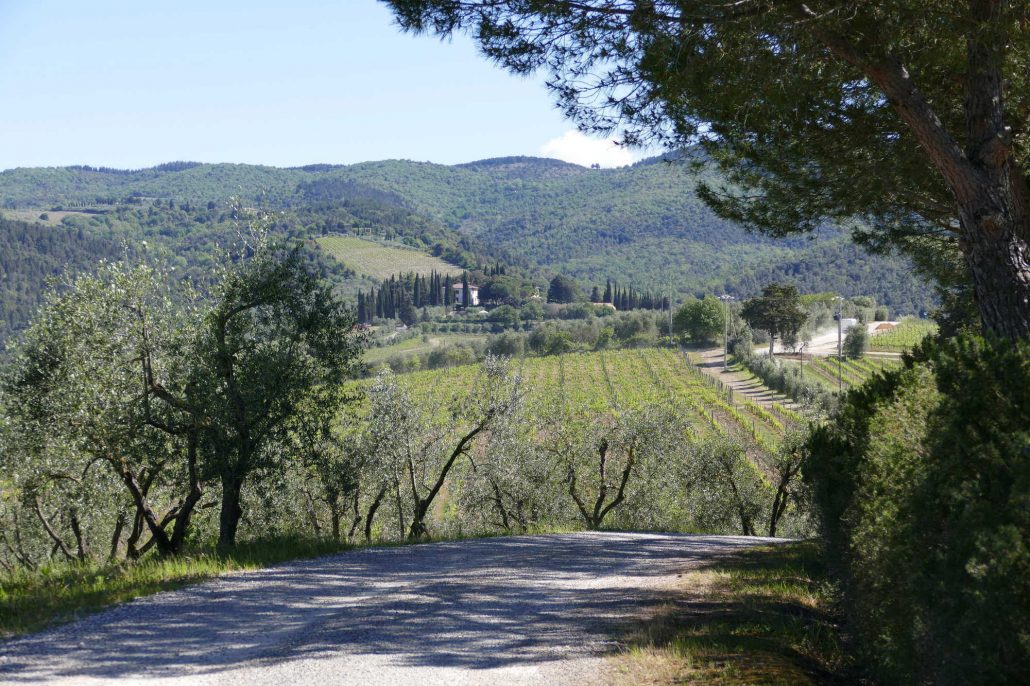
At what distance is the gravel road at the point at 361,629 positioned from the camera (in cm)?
568

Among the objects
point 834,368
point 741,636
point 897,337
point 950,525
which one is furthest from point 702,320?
point 950,525

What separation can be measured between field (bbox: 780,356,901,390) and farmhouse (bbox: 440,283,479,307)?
102182mm

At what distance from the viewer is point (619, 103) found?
10.5m

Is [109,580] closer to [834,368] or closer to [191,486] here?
[191,486]

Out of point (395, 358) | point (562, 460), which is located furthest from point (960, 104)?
point (395, 358)

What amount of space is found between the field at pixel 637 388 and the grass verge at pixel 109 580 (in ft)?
65.9

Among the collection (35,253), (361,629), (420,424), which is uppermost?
(35,253)

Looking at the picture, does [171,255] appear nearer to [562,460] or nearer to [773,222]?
[773,222]

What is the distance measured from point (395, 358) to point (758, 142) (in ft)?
290

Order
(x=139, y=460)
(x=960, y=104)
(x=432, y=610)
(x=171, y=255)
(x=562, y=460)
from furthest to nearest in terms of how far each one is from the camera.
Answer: (x=562, y=460) < (x=171, y=255) < (x=139, y=460) < (x=960, y=104) < (x=432, y=610)

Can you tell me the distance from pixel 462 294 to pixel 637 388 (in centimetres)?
11330

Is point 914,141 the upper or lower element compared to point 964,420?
upper

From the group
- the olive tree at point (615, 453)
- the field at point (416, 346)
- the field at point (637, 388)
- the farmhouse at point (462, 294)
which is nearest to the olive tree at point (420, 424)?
the olive tree at point (615, 453)

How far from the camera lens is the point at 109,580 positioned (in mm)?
9125
